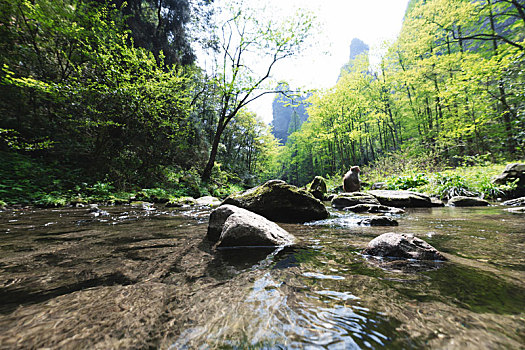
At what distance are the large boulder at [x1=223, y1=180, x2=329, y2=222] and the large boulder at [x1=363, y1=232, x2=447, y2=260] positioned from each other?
8.24ft

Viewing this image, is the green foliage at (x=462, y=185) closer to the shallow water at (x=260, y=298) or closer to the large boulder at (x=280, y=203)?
the large boulder at (x=280, y=203)

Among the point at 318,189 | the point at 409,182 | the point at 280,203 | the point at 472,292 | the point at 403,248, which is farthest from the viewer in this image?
the point at 318,189

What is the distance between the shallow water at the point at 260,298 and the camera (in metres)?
0.90

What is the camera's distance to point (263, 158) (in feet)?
140

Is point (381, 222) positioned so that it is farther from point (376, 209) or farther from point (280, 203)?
point (376, 209)

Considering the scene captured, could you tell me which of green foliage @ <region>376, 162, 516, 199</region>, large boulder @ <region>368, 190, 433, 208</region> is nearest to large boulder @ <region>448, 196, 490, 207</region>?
large boulder @ <region>368, 190, 433, 208</region>

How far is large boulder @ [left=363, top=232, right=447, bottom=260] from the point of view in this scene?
192 cm

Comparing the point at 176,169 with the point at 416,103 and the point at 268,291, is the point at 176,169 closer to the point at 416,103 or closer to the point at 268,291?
the point at 268,291

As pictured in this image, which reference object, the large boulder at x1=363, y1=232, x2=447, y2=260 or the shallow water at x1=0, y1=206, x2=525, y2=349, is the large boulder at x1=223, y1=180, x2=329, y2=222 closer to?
the shallow water at x1=0, y1=206, x2=525, y2=349

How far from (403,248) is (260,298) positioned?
5.14 ft

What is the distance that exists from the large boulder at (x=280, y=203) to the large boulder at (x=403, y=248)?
251 cm

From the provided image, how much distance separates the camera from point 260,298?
4.28 feet

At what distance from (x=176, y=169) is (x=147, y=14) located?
13448 millimetres

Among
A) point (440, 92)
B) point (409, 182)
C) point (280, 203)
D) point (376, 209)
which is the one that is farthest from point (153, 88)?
point (440, 92)
